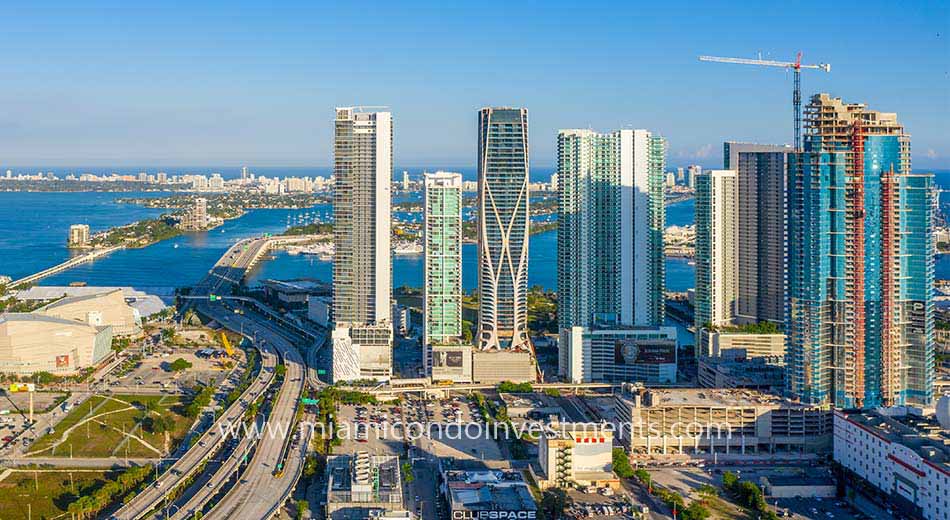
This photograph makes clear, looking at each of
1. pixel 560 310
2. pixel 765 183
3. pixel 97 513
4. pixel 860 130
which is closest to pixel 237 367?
pixel 560 310

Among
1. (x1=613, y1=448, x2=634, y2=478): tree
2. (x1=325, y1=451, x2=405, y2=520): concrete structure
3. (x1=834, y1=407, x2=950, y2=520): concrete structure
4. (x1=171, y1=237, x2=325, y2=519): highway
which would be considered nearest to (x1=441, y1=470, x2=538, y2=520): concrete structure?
(x1=325, y1=451, x2=405, y2=520): concrete structure

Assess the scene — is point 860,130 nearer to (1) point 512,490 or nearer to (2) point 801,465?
(2) point 801,465

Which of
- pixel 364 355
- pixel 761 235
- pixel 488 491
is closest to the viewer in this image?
pixel 488 491

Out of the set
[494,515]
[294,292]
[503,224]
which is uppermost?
[503,224]

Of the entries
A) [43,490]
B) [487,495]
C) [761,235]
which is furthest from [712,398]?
[43,490]

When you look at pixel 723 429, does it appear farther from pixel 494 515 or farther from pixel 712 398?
pixel 494 515

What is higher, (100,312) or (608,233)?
(608,233)
